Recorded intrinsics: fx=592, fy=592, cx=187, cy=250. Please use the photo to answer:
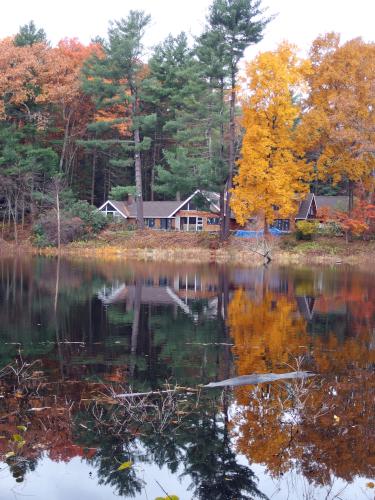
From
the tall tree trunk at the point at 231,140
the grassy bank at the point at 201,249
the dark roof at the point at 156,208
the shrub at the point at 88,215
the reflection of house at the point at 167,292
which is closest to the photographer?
the reflection of house at the point at 167,292

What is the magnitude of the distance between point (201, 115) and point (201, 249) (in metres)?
9.49

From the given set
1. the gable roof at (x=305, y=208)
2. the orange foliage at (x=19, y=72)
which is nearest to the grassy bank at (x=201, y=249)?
the gable roof at (x=305, y=208)

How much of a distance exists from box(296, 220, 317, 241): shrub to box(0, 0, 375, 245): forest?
1.52 metres

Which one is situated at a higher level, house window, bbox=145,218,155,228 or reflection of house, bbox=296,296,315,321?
house window, bbox=145,218,155,228

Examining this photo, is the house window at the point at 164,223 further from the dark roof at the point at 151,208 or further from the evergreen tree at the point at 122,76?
the evergreen tree at the point at 122,76

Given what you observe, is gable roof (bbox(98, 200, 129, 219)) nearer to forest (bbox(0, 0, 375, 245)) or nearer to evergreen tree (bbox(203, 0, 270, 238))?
forest (bbox(0, 0, 375, 245))

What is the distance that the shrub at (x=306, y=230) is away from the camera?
1623 inches

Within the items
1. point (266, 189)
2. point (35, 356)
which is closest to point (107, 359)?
point (35, 356)

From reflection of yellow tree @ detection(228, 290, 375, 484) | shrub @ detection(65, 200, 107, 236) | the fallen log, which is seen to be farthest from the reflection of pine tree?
shrub @ detection(65, 200, 107, 236)

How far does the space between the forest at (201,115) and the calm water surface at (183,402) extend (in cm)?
2169

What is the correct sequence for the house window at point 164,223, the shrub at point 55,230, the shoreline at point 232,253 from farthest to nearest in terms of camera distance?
the house window at point 164,223, the shrub at point 55,230, the shoreline at point 232,253

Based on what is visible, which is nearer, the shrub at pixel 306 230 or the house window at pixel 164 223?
the shrub at pixel 306 230

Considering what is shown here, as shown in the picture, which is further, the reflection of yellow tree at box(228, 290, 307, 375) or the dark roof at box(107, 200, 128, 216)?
the dark roof at box(107, 200, 128, 216)

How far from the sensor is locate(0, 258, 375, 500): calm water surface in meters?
6.76
